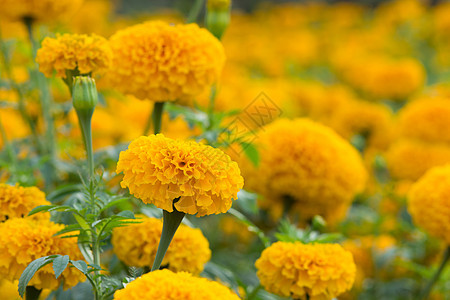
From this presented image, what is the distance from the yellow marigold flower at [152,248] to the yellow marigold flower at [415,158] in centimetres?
123

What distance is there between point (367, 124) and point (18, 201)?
6.10 ft

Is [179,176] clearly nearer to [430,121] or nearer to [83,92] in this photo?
[83,92]

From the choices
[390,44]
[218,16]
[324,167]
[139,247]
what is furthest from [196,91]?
[390,44]

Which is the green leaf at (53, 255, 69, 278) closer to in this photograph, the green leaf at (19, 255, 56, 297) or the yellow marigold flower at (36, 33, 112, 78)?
the green leaf at (19, 255, 56, 297)

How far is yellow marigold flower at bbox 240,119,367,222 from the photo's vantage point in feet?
5.18

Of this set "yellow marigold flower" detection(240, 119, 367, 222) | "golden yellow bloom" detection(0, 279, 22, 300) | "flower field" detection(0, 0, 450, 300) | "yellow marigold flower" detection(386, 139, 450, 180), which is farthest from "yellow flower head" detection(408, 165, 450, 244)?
"golden yellow bloom" detection(0, 279, 22, 300)

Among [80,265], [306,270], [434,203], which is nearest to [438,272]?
[434,203]

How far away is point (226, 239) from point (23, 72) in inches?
39.1

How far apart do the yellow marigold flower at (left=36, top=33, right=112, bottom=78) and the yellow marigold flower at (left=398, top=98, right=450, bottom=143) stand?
1405 mm

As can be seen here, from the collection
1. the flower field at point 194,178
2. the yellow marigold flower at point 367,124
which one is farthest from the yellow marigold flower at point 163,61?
the yellow marigold flower at point 367,124

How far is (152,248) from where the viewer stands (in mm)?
1071

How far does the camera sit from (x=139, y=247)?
3.51ft

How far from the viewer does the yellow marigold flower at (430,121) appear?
209 centimetres

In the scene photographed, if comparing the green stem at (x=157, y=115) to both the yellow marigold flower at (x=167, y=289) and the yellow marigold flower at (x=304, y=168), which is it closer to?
the yellow marigold flower at (x=304, y=168)
